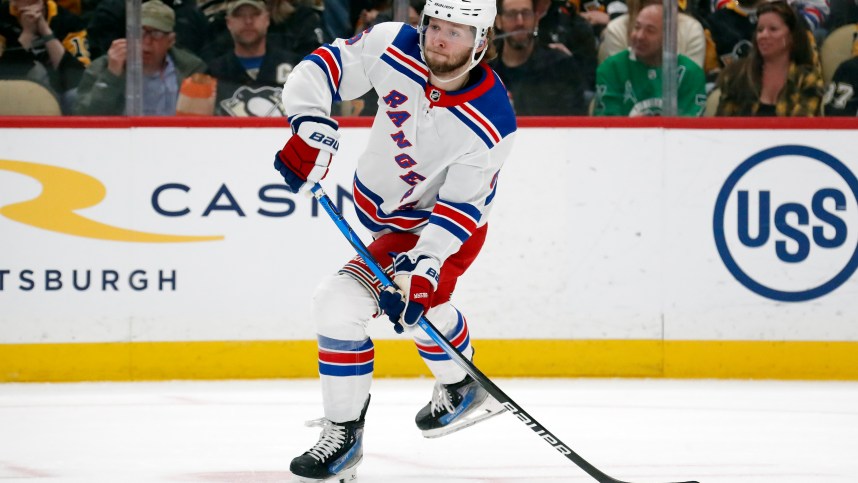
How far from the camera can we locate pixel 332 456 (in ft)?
9.40

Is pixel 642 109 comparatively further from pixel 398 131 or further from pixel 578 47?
pixel 398 131

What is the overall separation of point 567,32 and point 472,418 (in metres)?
1.87

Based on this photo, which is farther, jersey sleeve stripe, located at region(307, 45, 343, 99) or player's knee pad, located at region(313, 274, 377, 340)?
jersey sleeve stripe, located at region(307, 45, 343, 99)

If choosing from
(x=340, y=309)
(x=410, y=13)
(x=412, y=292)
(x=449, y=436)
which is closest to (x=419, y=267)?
(x=412, y=292)

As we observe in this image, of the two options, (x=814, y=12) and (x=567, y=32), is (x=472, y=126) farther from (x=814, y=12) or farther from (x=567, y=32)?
(x=814, y=12)

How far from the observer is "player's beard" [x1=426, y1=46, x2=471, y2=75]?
113 inches

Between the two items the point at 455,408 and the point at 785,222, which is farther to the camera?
the point at 785,222

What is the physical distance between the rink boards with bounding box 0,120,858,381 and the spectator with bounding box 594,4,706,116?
99 millimetres

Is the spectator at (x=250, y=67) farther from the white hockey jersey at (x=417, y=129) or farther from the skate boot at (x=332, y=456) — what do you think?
the skate boot at (x=332, y=456)

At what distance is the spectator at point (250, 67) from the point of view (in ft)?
15.0

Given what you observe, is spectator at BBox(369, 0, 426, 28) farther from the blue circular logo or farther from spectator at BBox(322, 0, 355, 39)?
the blue circular logo

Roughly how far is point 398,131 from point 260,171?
5.21ft

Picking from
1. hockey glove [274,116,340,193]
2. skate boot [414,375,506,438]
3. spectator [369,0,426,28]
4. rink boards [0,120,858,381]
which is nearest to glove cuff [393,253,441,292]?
hockey glove [274,116,340,193]

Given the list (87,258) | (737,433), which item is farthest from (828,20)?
(87,258)
